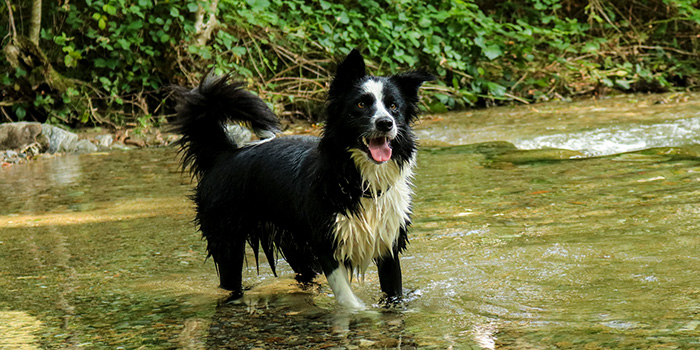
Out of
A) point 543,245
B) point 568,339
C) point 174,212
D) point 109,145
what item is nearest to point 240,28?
point 109,145

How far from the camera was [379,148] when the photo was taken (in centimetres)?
407

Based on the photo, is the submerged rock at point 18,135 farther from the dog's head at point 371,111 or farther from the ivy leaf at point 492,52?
the dog's head at point 371,111

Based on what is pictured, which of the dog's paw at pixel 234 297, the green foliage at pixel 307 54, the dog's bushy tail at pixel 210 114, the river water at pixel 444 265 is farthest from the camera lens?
the green foliage at pixel 307 54

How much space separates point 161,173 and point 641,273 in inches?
224

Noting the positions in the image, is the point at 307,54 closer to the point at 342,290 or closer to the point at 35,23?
the point at 35,23

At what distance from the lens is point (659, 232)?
199 inches

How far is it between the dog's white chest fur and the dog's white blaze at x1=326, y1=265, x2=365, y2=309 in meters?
0.08

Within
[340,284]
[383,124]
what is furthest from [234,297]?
[383,124]

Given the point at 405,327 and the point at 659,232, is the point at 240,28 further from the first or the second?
the point at 405,327

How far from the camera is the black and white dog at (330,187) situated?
4148mm

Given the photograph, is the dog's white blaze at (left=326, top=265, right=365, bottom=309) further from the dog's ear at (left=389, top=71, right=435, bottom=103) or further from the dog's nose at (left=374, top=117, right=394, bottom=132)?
the dog's ear at (left=389, top=71, right=435, bottom=103)

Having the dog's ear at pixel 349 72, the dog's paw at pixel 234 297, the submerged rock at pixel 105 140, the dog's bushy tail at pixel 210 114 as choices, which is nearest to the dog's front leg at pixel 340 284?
the dog's paw at pixel 234 297

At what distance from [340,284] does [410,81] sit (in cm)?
116

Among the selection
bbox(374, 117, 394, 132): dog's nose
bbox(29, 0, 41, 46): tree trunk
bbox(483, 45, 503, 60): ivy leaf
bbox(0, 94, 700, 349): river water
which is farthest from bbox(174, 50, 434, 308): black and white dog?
bbox(483, 45, 503, 60): ivy leaf
